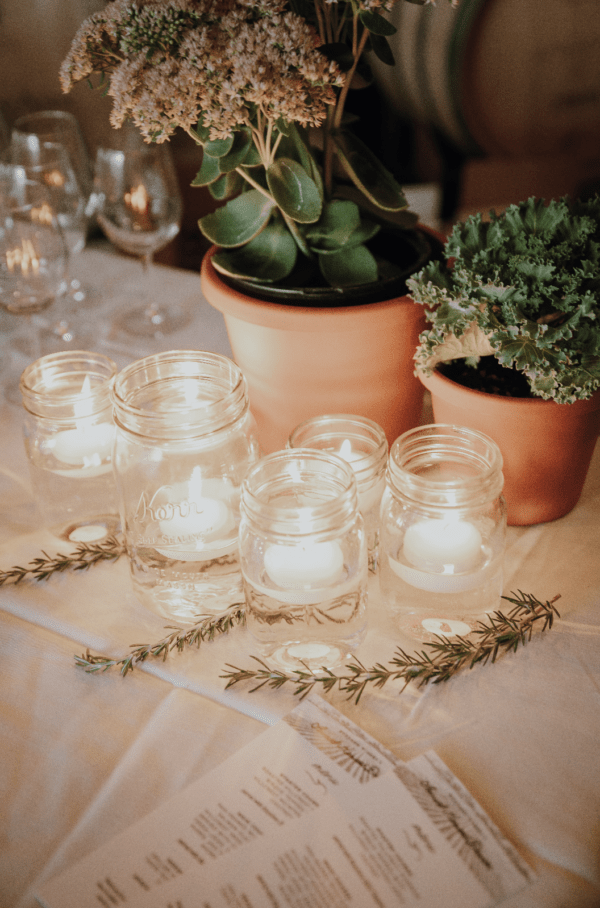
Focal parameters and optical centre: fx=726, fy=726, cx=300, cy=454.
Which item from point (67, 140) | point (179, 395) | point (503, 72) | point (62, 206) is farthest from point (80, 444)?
point (503, 72)

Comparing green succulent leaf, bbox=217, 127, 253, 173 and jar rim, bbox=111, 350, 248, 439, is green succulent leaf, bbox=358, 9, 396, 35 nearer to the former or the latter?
green succulent leaf, bbox=217, 127, 253, 173

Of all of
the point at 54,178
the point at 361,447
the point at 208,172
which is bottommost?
the point at 361,447

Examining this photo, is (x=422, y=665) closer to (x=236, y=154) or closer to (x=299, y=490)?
(x=299, y=490)

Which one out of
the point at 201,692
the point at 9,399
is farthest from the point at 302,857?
the point at 9,399

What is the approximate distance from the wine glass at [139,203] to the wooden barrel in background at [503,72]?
81cm

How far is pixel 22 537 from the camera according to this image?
29.9 inches

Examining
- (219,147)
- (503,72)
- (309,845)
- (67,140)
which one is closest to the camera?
(309,845)

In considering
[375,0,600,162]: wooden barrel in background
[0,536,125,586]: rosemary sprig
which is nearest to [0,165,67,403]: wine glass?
[0,536,125,586]: rosemary sprig

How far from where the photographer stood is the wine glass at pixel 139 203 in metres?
1.09

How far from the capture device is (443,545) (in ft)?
1.99

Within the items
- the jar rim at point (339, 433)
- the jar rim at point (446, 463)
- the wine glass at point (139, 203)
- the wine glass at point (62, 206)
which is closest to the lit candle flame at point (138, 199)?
the wine glass at point (139, 203)

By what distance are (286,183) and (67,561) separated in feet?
1.37

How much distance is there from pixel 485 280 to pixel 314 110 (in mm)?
203

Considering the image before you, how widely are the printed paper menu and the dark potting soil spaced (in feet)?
1.20
